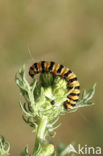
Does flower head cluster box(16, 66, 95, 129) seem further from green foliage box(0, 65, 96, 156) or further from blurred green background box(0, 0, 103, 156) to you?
blurred green background box(0, 0, 103, 156)

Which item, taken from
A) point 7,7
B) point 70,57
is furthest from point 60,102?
point 7,7

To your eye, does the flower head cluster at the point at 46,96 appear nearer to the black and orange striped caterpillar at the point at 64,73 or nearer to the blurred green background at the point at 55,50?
the black and orange striped caterpillar at the point at 64,73

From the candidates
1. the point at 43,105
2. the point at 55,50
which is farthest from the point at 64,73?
the point at 55,50

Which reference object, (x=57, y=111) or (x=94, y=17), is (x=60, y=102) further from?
(x=94, y=17)

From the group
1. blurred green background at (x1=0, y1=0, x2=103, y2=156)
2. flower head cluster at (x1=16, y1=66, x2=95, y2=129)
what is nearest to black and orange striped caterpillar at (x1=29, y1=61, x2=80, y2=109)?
flower head cluster at (x1=16, y1=66, x2=95, y2=129)

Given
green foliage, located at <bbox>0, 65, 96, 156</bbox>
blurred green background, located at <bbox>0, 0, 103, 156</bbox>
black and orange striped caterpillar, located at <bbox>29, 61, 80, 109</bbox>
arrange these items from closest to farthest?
green foliage, located at <bbox>0, 65, 96, 156</bbox>
black and orange striped caterpillar, located at <bbox>29, 61, 80, 109</bbox>
blurred green background, located at <bbox>0, 0, 103, 156</bbox>

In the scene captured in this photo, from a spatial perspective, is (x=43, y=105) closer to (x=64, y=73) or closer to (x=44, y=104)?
(x=44, y=104)

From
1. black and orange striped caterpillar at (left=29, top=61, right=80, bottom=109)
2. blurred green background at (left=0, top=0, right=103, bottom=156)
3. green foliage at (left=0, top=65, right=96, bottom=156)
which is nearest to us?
green foliage at (left=0, top=65, right=96, bottom=156)
